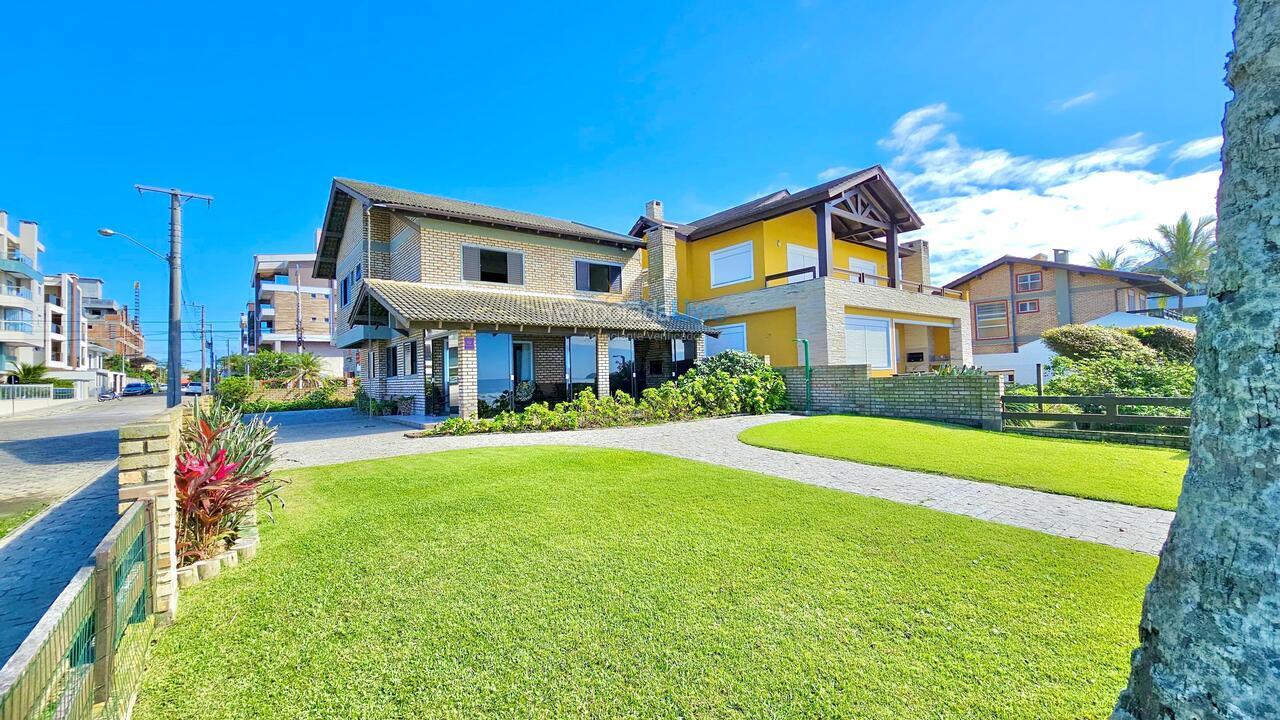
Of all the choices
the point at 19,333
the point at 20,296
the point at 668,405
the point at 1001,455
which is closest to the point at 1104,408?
the point at 1001,455

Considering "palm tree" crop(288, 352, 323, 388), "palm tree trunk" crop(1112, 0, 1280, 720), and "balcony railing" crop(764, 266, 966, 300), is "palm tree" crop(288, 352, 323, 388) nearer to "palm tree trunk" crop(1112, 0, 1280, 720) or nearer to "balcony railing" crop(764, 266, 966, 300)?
"balcony railing" crop(764, 266, 966, 300)

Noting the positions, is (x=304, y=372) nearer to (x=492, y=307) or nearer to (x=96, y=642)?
(x=492, y=307)

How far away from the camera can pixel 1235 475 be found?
1.41m

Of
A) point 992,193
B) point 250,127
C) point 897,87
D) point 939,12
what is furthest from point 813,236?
point 250,127

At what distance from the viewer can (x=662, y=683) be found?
257 centimetres

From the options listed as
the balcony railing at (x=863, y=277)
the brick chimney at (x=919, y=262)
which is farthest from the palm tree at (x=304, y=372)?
the brick chimney at (x=919, y=262)

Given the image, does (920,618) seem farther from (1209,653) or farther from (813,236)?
(813,236)

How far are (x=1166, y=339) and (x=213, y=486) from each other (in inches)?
1003

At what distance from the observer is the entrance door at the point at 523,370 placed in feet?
53.7

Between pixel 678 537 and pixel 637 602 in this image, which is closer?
pixel 637 602

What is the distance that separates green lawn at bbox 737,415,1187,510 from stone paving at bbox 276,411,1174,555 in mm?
350

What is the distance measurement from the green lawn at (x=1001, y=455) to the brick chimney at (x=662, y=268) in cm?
857

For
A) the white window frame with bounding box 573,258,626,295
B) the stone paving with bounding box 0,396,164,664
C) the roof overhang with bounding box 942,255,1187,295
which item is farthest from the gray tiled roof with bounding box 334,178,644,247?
the roof overhang with bounding box 942,255,1187,295

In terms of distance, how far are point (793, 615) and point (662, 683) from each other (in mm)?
1044
